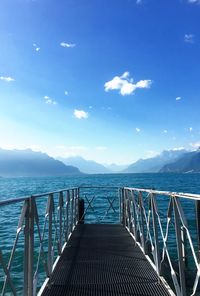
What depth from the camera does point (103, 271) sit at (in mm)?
5520

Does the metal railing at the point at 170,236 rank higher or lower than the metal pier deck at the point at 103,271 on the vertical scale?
higher

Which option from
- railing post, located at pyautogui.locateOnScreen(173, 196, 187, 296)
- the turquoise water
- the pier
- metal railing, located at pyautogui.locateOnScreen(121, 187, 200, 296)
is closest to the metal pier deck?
the pier

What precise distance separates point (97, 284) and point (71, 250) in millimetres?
2366

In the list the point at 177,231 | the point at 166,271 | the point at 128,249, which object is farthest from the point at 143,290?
the point at 166,271

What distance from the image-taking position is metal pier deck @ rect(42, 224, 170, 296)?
15.2ft

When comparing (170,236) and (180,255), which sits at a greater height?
(180,255)

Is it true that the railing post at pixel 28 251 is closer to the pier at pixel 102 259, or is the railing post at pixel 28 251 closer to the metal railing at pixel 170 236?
the pier at pixel 102 259

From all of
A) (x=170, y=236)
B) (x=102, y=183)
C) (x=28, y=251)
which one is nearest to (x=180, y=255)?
(x=28, y=251)

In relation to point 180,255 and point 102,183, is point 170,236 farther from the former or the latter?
point 102,183

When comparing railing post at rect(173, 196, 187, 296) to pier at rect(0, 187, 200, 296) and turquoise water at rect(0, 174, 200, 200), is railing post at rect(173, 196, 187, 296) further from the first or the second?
turquoise water at rect(0, 174, 200, 200)

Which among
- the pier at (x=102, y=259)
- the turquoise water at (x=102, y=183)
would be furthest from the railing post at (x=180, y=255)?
the turquoise water at (x=102, y=183)

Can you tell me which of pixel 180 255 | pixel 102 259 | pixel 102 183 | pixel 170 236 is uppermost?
pixel 180 255

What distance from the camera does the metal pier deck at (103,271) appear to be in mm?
4630

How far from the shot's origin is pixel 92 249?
7.23 m
